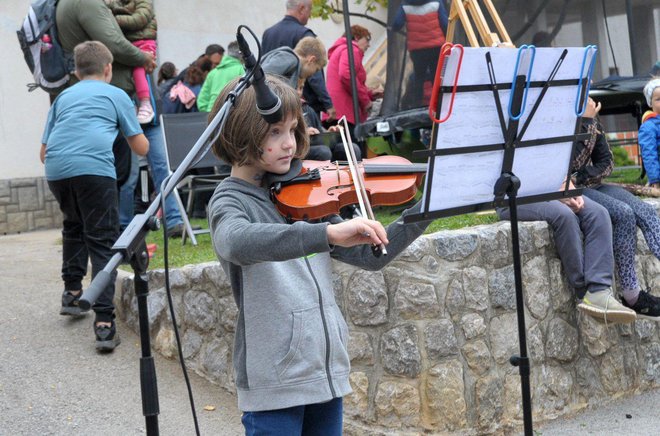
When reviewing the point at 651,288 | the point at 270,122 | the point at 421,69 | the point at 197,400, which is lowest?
the point at 197,400

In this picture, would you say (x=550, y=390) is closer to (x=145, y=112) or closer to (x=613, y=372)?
(x=613, y=372)

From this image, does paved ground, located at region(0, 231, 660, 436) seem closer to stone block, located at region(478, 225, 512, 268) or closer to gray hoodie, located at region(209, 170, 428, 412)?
stone block, located at region(478, 225, 512, 268)

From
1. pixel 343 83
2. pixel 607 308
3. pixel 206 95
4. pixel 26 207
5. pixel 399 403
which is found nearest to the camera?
pixel 399 403

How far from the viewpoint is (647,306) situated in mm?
5504

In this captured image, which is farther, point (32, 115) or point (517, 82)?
point (32, 115)

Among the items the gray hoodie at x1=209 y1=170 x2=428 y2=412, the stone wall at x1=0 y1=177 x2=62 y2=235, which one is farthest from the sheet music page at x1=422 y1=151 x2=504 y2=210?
the stone wall at x1=0 y1=177 x2=62 y2=235

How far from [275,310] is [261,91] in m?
0.61

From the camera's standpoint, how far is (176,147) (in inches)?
284

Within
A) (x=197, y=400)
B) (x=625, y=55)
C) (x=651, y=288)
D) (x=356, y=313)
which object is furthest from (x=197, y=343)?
(x=625, y=55)

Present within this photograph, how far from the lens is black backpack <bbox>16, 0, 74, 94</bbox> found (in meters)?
6.34

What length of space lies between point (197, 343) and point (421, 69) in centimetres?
320

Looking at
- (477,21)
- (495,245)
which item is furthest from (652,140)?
(495,245)

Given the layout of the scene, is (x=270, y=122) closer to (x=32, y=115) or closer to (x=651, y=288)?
(x=651, y=288)

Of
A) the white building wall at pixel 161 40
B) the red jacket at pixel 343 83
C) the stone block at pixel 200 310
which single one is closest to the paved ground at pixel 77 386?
the stone block at pixel 200 310
